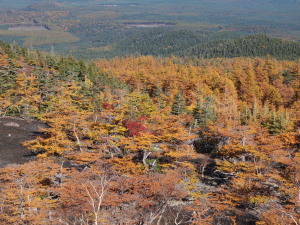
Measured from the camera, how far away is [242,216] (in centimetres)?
3064

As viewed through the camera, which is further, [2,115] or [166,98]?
[166,98]

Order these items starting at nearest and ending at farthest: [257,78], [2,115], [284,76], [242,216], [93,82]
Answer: [242,216] → [2,115] → [93,82] → [257,78] → [284,76]

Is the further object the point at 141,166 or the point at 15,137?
the point at 15,137

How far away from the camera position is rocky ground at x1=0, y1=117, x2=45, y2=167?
123 feet

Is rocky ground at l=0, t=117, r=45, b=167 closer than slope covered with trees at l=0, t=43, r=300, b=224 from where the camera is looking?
No

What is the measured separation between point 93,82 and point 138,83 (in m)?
13.0

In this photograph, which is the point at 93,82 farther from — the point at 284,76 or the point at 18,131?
the point at 284,76

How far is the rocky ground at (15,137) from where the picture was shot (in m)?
37.4

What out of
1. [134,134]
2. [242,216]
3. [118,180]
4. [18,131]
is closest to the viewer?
[118,180]

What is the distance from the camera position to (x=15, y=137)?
143 feet

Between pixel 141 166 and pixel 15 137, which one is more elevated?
pixel 15 137

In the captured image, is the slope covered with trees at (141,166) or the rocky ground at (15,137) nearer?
the slope covered with trees at (141,166)

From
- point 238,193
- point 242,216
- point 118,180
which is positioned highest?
point 118,180

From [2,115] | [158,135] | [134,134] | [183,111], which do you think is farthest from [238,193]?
[2,115]
